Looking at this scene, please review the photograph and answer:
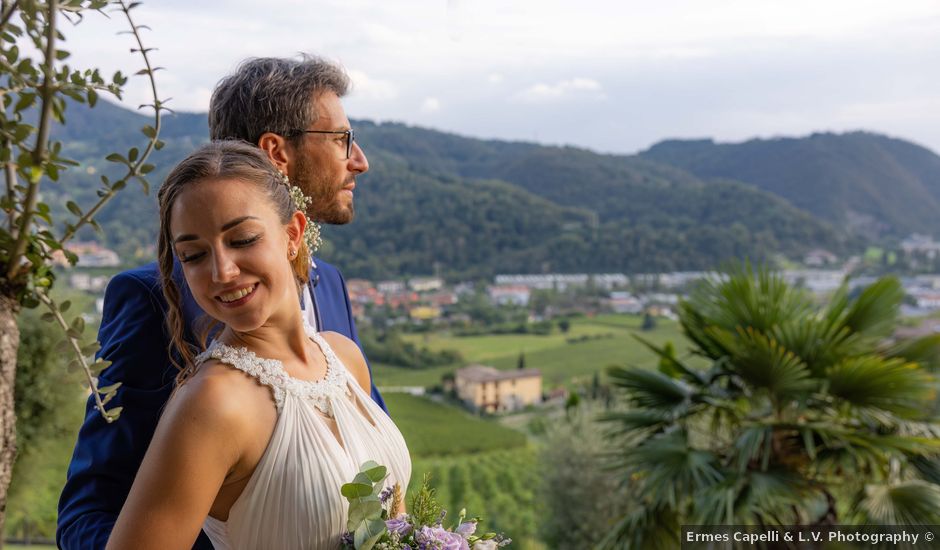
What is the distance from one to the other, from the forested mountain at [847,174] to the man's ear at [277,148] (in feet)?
152

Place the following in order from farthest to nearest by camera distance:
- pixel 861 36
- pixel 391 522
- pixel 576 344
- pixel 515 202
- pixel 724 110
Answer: pixel 724 110
pixel 515 202
pixel 576 344
pixel 861 36
pixel 391 522

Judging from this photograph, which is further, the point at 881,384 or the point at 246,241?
the point at 881,384

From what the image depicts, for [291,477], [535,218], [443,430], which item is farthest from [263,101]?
[535,218]

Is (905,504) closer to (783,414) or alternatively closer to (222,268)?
(783,414)

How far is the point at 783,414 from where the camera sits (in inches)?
214

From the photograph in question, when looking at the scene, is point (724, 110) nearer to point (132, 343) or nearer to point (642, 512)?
point (642, 512)

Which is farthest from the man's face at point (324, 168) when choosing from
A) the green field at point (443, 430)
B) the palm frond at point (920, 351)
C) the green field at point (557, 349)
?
the green field at point (557, 349)

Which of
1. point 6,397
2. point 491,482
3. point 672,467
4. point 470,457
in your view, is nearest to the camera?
point 6,397

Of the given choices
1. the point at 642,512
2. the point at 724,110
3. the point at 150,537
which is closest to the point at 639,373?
the point at 642,512

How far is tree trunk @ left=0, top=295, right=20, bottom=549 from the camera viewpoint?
36.8 inches

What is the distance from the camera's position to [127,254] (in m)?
21.2

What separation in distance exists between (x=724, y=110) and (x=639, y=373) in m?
49.9

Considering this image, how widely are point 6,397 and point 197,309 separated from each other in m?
0.52

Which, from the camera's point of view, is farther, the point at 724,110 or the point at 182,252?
the point at 724,110
